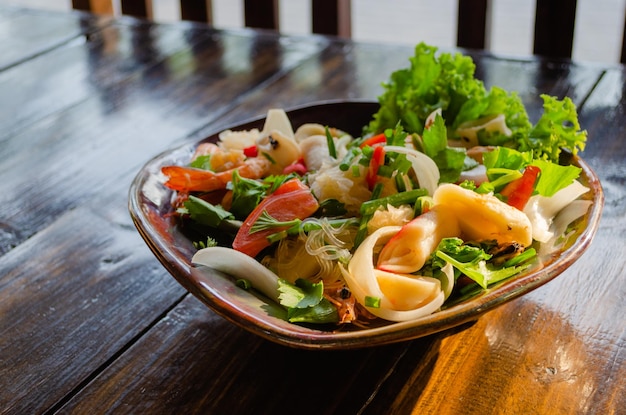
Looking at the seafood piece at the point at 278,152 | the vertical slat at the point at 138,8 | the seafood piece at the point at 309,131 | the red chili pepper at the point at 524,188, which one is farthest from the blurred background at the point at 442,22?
the red chili pepper at the point at 524,188

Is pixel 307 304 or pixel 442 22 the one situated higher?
pixel 307 304

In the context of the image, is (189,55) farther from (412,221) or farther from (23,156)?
(412,221)

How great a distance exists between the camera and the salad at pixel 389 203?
1.01 meters

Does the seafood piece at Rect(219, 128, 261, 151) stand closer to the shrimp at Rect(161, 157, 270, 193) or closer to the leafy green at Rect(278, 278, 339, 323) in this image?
the shrimp at Rect(161, 157, 270, 193)

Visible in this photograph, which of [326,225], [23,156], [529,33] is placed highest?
[326,225]

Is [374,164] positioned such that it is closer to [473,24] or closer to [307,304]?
[307,304]

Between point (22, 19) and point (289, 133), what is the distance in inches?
68.7

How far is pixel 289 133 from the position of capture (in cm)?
145

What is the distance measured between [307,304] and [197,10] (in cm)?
210

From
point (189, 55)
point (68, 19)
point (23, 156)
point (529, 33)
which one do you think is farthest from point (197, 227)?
point (529, 33)

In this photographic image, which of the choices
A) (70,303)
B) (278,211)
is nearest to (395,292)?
(278,211)

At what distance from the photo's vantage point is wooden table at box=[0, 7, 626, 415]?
3.36 ft

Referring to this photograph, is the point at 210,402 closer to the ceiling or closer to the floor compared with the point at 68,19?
closer to the floor

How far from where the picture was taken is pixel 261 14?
8.93 ft
